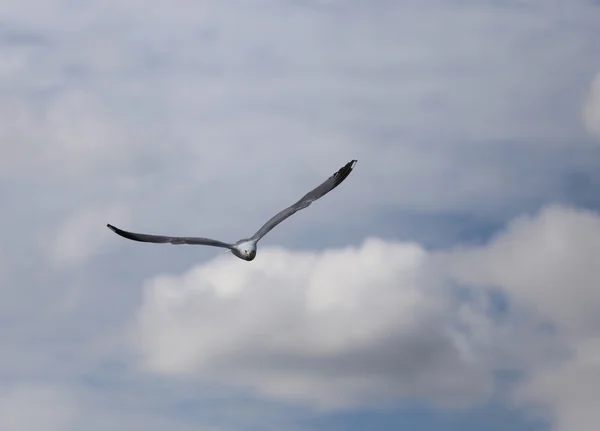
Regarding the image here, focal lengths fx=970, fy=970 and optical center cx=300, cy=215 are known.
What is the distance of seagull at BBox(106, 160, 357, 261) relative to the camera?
65562mm

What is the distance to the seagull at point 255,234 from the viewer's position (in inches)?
2581

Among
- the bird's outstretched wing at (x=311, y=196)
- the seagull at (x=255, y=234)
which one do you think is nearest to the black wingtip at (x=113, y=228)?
the seagull at (x=255, y=234)

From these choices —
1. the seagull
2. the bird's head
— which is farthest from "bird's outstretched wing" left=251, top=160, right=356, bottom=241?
the bird's head

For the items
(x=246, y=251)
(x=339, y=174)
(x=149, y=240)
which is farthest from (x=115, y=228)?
(x=339, y=174)

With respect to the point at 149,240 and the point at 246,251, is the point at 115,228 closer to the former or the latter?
the point at 149,240

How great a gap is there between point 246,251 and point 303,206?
8.21 metres

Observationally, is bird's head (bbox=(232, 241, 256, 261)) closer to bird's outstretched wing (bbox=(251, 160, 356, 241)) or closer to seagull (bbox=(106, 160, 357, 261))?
seagull (bbox=(106, 160, 357, 261))

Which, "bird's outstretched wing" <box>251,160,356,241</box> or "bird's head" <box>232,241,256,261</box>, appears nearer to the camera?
"bird's head" <box>232,241,256,261</box>

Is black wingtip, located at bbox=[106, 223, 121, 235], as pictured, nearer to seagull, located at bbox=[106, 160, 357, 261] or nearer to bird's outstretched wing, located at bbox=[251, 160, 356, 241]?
seagull, located at bbox=[106, 160, 357, 261]

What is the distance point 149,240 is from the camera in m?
67.8

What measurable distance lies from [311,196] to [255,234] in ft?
21.5

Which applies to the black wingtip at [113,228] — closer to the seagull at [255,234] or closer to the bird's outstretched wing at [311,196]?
the seagull at [255,234]

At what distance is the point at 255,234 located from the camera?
6788 cm

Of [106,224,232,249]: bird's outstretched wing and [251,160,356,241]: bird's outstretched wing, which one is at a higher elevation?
[251,160,356,241]: bird's outstretched wing
